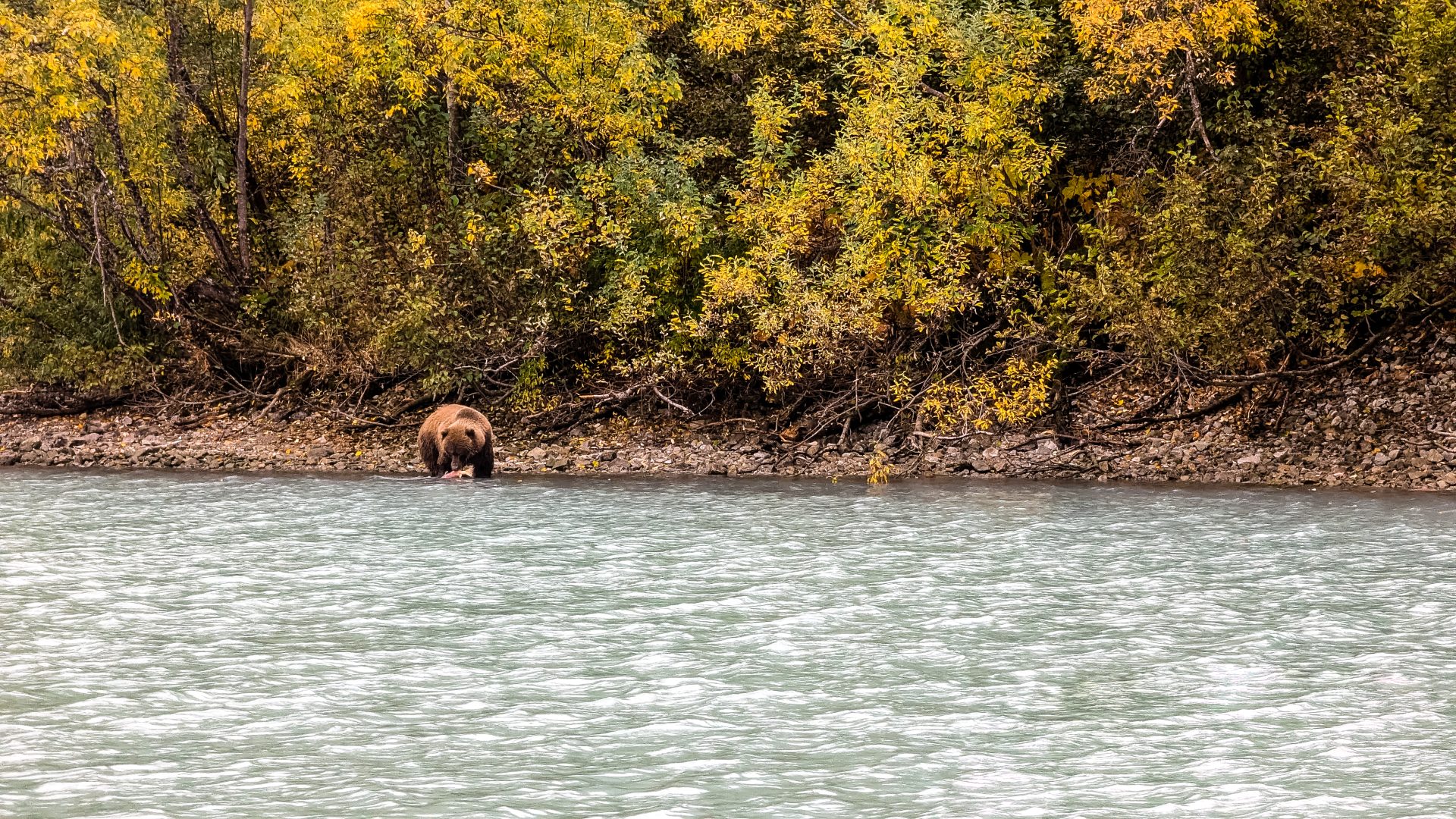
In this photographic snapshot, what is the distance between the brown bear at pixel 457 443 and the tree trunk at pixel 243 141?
6.98m

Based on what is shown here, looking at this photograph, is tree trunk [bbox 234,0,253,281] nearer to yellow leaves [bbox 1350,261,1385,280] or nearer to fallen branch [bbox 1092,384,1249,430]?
fallen branch [bbox 1092,384,1249,430]

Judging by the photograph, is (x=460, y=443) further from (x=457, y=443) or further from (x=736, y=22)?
(x=736, y=22)

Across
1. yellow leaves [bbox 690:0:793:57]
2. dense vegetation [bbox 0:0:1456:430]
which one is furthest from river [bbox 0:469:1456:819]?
yellow leaves [bbox 690:0:793:57]

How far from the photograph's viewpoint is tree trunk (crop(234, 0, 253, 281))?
27000 millimetres

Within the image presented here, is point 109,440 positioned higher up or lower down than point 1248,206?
lower down

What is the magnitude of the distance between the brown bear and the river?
13.5 feet

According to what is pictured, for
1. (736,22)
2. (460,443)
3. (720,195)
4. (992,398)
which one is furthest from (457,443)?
(992,398)

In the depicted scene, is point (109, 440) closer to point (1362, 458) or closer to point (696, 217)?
point (696, 217)

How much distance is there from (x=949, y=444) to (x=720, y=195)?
6.02m

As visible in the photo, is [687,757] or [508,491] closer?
[687,757]

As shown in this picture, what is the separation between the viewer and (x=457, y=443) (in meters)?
23.5

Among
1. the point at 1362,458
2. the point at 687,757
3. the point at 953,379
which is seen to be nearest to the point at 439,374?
the point at 953,379

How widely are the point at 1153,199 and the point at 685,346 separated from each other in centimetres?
770

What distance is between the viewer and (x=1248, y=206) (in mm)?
22047
